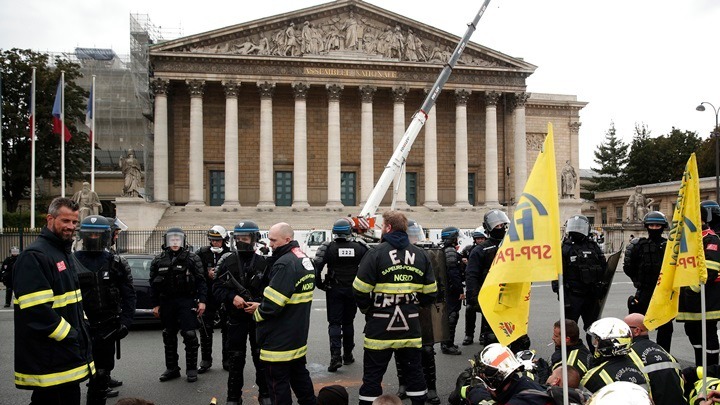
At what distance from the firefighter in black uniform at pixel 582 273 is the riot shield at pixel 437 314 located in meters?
1.51

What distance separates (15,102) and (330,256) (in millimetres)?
39525

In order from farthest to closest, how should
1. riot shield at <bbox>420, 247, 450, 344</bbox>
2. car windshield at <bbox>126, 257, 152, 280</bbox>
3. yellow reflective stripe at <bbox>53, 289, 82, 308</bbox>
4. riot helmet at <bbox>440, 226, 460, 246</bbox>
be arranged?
car windshield at <bbox>126, 257, 152, 280</bbox> → riot helmet at <bbox>440, 226, 460, 246</bbox> → riot shield at <bbox>420, 247, 450, 344</bbox> → yellow reflective stripe at <bbox>53, 289, 82, 308</bbox>

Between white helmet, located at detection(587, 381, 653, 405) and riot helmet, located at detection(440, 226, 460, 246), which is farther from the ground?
riot helmet, located at detection(440, 226, 460, 246)

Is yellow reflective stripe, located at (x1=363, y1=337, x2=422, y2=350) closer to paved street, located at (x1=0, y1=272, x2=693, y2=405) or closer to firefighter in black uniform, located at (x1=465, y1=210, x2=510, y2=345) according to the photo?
paved street, located at (x1=0, y1=272, x2=693, y2=405)

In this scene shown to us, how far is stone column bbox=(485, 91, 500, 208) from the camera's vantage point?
41344 millimetres

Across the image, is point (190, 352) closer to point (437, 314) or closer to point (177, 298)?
point (177, 298)

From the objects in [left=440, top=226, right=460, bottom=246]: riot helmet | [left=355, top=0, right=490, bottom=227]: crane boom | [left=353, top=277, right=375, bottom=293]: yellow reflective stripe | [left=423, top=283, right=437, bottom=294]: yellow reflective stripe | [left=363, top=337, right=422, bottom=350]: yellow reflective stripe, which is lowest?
[left=363, top=337, right=422, bottom=350]: yellow reflective stripe

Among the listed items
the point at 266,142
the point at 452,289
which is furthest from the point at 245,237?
the point at 266,142

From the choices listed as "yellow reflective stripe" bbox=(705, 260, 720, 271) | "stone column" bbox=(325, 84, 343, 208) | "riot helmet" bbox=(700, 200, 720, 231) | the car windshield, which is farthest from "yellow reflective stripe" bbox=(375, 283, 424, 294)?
"stone column" bbox=(325, 84, 343, 208)

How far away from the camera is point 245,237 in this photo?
7191mm

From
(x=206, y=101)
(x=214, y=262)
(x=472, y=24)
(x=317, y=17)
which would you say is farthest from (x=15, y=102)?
(x=214, y=262)

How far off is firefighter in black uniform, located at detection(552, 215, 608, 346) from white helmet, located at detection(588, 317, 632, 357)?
3266mm

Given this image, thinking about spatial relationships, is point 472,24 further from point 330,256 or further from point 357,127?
point 357,127

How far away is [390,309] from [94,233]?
12.1 feet
